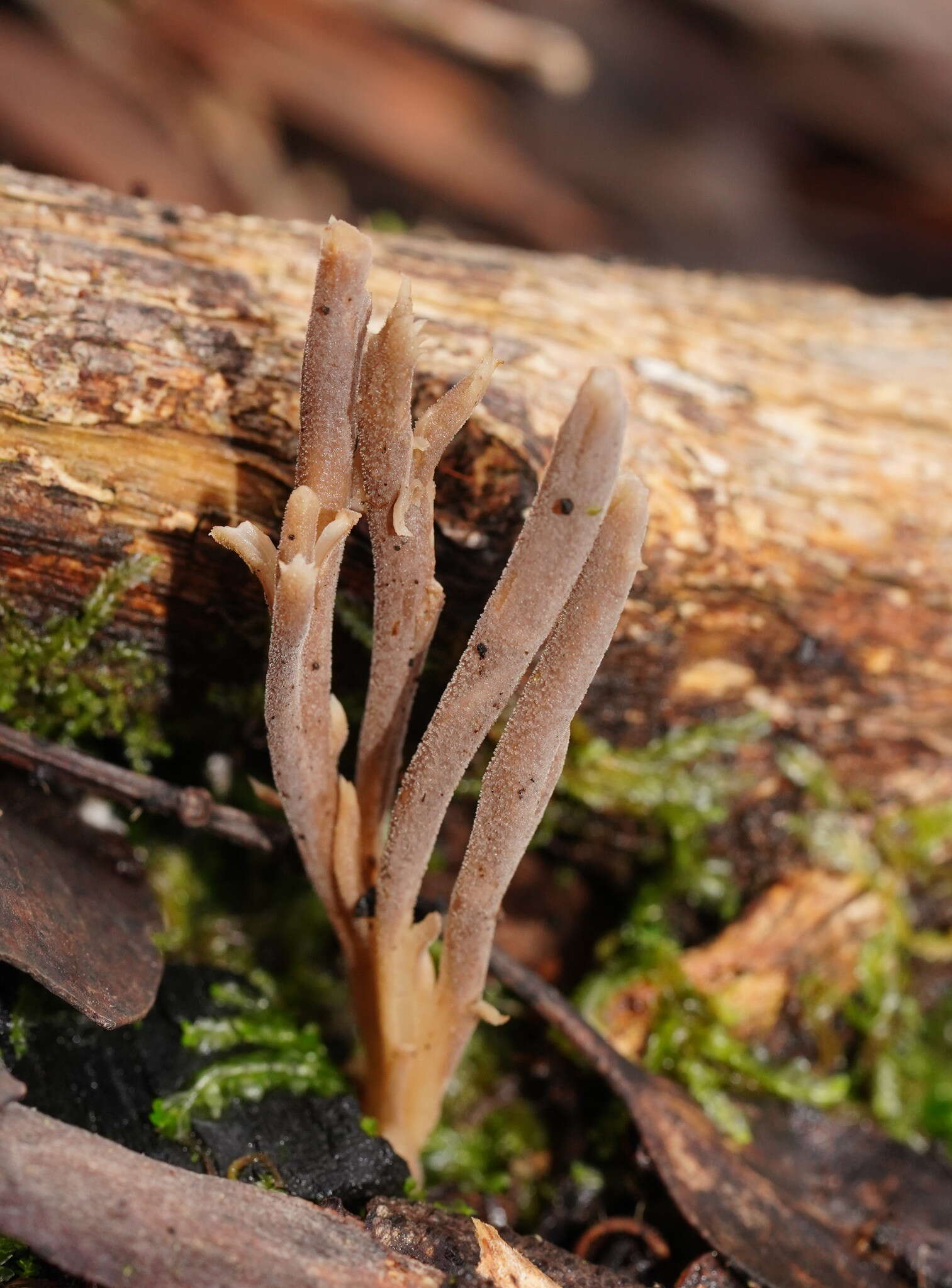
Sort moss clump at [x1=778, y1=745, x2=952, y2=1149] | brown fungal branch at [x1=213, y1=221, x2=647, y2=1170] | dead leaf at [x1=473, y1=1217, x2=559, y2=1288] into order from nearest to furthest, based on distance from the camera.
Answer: brown fungal branch at [x1=213, y1=221, x2=647, y2=1170]
dead leaf at [x1=473, y1=1217, x2=559, y2=1288]
moss clump at [x1=778, y1=745, x2=952, y2=1149]

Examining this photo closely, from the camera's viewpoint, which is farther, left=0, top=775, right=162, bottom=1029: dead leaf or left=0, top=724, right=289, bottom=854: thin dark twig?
left=0, top=724, right=289, bottom=854: thin dark twig

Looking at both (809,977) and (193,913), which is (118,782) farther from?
(809,977)

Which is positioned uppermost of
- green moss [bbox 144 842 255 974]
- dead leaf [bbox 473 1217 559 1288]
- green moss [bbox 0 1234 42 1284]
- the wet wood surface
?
green moss [bbox 144 842 255 974]

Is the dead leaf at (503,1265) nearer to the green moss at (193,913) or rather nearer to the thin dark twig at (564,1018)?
the thin dark twig at (564,1018)

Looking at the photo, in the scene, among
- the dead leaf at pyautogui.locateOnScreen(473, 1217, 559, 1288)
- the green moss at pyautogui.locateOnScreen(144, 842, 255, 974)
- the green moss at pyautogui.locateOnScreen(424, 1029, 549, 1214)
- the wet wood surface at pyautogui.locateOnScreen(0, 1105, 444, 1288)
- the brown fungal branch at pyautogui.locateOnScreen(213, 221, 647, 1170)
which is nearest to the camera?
the wet wood surface at pyautogui.locateOnScreen(0, 1105, 444, 1288)

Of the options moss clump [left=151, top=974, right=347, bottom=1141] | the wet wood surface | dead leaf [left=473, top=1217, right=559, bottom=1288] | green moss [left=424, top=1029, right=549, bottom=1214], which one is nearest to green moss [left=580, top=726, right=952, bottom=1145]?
green moss [left=424, top=1029, right=549, bottom=1214]

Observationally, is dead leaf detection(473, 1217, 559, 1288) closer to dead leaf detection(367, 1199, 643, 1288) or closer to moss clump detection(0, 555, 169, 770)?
dead leaf detection(367, 1199, 643, 1288)

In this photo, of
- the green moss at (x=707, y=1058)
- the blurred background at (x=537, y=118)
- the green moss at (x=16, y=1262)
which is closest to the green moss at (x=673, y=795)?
the green moss at (x=707, y=1058)
